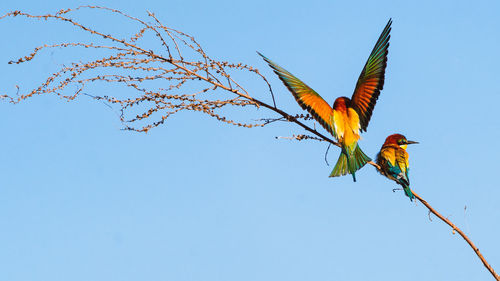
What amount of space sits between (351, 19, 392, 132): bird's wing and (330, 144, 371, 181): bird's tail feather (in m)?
0.22

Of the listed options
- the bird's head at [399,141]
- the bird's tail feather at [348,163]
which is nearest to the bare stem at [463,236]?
the bird's tail feather at [348,163]

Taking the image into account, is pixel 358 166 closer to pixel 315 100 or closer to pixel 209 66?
pixel 315 100

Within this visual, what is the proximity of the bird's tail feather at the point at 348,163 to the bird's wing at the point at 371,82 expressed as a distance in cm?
22

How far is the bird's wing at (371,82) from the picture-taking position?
3.06 meters

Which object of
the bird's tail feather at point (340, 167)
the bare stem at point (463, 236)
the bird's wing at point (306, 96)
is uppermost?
the bird's wing at point (306, 96)

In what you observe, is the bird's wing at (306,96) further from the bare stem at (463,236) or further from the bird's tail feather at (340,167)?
the bare stem at (463,236)

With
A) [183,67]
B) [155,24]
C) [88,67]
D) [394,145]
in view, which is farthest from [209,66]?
[394,145]

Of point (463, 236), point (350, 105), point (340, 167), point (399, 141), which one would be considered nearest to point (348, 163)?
point (340, 167)

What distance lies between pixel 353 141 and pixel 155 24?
4.41 ft

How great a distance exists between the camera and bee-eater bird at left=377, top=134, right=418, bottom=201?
392 centimetres

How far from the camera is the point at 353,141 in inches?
129

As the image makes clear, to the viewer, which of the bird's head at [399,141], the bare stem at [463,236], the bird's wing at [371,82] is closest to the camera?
the bare stem at [463,236]

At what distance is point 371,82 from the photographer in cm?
319

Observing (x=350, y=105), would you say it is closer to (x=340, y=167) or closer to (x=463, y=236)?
(x=340, y=167)
